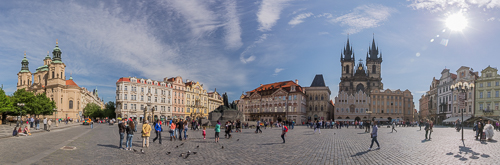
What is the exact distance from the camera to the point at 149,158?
1215 centimetres

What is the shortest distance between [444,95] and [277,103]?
41283 mm

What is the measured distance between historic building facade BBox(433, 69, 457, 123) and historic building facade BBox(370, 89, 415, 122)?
869 centimetres

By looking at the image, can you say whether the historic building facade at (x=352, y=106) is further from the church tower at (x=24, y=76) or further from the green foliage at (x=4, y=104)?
the church tower at (x=24, y=76)

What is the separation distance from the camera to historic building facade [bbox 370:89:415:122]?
8438cm

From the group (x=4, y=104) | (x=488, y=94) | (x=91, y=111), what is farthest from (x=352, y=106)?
(x=91, y=111)

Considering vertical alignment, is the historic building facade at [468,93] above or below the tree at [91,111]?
above

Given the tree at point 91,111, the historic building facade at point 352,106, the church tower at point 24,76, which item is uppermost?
the church tower at point 24,76

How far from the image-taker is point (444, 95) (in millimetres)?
75000

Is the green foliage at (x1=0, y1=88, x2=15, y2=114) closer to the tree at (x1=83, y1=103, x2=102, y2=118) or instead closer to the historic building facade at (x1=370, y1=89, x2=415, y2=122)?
the tree at (x1=83, y1=103, x2=102, y2=118)

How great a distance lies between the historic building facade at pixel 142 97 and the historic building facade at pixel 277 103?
2460 cm

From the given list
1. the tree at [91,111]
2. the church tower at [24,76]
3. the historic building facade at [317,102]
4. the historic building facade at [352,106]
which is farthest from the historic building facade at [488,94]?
the church tower at [24,76]

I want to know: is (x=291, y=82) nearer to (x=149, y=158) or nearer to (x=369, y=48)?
(x=369, y=48)

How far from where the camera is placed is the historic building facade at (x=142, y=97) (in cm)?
7944

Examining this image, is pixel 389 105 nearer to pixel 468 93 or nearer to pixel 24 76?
pixel 468 93
